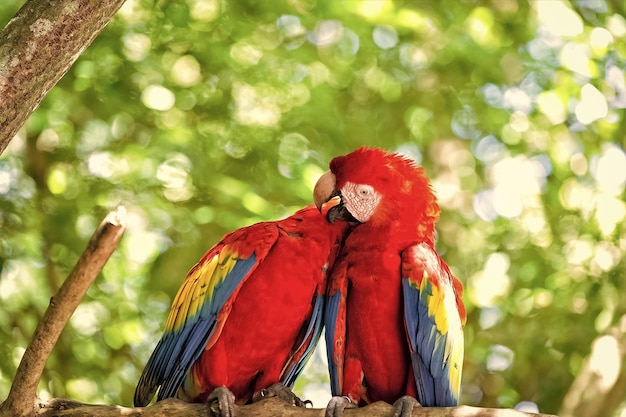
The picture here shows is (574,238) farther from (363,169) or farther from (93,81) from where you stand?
(93,81)

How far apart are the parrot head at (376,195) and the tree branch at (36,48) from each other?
906mm

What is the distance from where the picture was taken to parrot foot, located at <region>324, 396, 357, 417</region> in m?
2.23

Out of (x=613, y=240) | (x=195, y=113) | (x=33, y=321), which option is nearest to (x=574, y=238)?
(x=613, y=240)

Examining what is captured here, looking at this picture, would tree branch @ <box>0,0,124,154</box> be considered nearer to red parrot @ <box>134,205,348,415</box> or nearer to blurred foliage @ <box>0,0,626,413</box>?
red parrot @ <box>134,205,348,415</box>

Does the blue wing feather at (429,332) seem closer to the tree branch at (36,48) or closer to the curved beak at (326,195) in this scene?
the curved beak at (326,195)

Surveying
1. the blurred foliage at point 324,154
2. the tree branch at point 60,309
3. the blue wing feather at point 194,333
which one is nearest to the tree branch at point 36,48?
the tree branch at point 60,309

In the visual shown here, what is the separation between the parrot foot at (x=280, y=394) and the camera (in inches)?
98.9

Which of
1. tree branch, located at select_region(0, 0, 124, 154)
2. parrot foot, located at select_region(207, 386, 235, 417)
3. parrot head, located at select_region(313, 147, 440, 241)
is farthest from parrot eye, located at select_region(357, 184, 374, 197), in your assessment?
tree branch, located at select_region(0, 0, 124, 154)

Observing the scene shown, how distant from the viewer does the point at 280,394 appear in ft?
8.38

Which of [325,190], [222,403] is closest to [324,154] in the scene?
[325,190]

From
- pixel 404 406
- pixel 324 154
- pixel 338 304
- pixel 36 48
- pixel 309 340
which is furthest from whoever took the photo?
pixel 324 154

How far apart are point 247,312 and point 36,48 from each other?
1.06 metres

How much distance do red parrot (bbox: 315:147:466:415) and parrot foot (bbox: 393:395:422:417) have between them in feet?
0.23

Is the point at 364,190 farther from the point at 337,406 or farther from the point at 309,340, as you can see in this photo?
the point at 337,406
